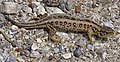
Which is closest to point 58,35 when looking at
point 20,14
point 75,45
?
point 75,45

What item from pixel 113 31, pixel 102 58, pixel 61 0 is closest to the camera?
pixel 102 58

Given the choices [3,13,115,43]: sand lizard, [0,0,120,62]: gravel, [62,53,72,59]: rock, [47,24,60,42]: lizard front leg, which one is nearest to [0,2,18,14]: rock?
[0,0,120,62]: gravel

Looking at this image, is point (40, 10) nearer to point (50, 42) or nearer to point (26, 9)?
point (26, 9)

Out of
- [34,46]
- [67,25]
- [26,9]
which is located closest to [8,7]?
[26,9]

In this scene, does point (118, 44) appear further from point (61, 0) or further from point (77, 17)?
point (61, 0)

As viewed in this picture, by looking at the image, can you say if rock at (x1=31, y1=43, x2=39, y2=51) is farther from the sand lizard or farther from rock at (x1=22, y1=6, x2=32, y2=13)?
rock at (x1=22, y1=6, x2=32, y2=13)

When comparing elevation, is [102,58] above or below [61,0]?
below

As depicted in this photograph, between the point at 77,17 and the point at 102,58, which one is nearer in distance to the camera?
the point at 102,58

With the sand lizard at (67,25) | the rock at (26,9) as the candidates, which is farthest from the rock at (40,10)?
the sand lizard at (67,25)
